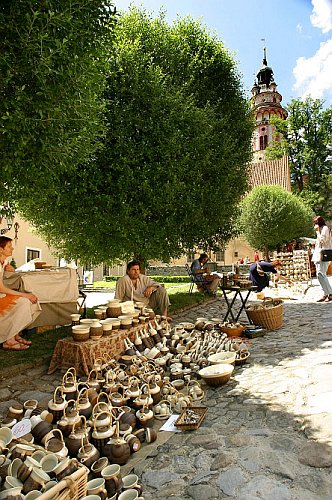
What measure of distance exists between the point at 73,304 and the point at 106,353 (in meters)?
2.85

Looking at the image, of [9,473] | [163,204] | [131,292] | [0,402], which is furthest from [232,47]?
[9,473]

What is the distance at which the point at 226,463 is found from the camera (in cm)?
308

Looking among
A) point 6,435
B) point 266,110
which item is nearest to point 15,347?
point 6,435

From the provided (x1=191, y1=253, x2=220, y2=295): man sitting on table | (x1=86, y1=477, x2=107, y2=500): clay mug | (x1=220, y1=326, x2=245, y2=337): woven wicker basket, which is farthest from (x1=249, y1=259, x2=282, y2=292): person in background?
(x1=86, y1=477, x2=107, y2=500): clay mug

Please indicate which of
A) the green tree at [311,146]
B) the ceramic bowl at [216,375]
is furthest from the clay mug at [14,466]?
the green tree at [311,146]

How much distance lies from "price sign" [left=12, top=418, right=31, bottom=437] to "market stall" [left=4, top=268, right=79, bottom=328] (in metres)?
4.12

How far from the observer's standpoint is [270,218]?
31.7 m

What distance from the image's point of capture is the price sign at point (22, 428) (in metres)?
3.18

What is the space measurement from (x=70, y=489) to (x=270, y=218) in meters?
30.9

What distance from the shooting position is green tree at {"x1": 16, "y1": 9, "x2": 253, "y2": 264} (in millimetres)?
9133

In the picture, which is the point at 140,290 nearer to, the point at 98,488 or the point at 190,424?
the point at 190,424

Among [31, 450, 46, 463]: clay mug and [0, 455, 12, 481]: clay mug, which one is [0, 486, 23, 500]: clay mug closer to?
[0, 455, 12, 481]: clay mug

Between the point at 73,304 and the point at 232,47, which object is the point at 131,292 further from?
the point at 232,47

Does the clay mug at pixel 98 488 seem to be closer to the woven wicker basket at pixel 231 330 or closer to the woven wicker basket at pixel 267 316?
the woven wicker basket at pixel 231 330
